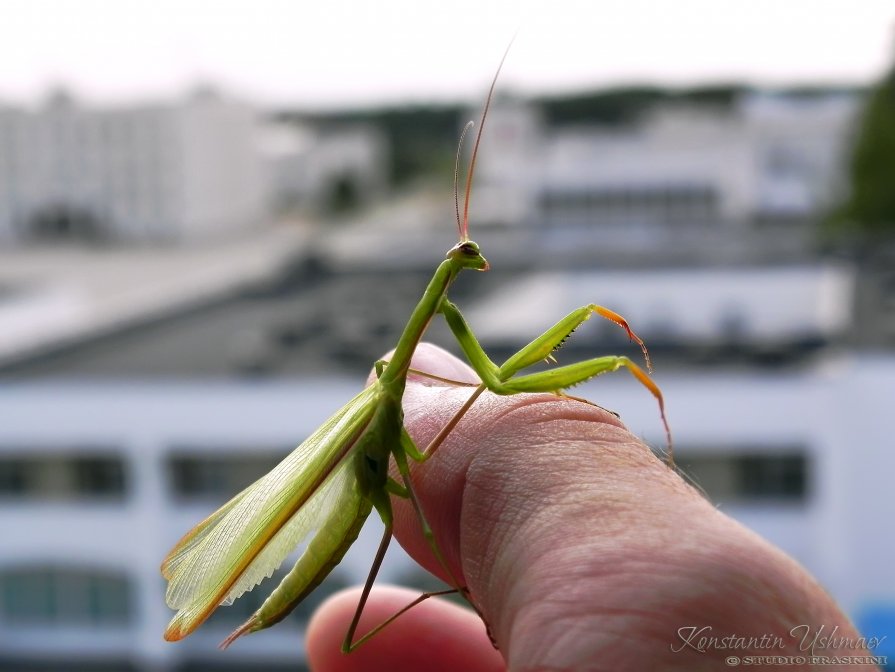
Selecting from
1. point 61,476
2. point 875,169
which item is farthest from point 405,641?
point 875,169

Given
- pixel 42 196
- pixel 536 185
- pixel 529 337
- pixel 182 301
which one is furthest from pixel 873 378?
pixel 42 196

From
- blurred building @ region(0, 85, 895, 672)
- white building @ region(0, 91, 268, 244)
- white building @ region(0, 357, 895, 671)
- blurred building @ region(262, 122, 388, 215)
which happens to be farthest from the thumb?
blurred building @ region(262, 122, 388, 215)

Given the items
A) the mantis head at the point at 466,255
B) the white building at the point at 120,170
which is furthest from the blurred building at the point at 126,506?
the white building at the point at 120,170

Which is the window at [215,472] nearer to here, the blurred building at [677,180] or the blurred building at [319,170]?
the blurred building at [677,180]

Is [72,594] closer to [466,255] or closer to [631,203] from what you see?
[466,255]

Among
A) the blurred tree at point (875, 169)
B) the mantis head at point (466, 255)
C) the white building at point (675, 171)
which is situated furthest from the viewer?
the white building at point (675, 171)
